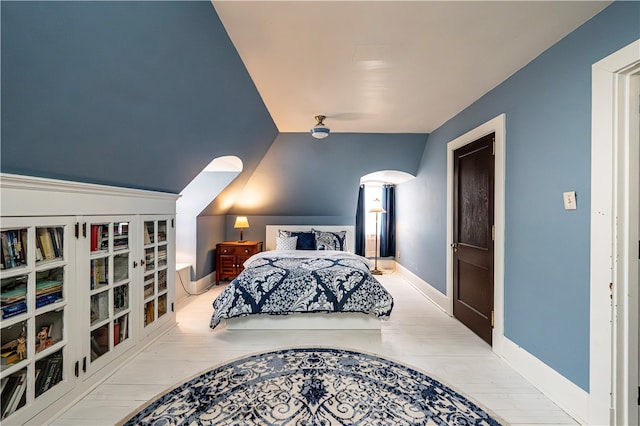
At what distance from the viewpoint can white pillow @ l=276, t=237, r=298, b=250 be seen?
188 inches

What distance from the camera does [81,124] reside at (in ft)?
5.13

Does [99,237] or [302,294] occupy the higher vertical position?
[99,237]

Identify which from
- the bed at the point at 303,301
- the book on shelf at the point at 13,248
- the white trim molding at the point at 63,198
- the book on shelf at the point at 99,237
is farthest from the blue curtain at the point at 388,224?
the book on shelf at the point at 13,248

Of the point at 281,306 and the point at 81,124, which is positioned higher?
the point at 81,124

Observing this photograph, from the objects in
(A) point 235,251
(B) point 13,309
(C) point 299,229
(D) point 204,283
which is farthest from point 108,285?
(C) point 299,229

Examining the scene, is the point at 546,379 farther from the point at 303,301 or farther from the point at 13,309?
the point at 13,309

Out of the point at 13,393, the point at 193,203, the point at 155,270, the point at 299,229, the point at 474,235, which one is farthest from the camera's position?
the point at 299,229

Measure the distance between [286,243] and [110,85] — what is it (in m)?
3.53

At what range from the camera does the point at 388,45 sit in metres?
1.95

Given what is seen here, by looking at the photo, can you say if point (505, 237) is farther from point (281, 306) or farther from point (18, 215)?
point (18, 215)

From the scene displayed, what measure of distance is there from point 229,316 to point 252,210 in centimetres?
269

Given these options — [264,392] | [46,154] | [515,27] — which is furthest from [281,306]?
[515,27]

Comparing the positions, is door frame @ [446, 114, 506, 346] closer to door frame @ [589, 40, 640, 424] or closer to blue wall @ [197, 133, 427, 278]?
door frame @ [589, 40, 640, 424]

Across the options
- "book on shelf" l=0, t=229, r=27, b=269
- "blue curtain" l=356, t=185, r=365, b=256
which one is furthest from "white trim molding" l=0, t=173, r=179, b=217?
"blue curtain" l=356, t=185, r=365, b=256
